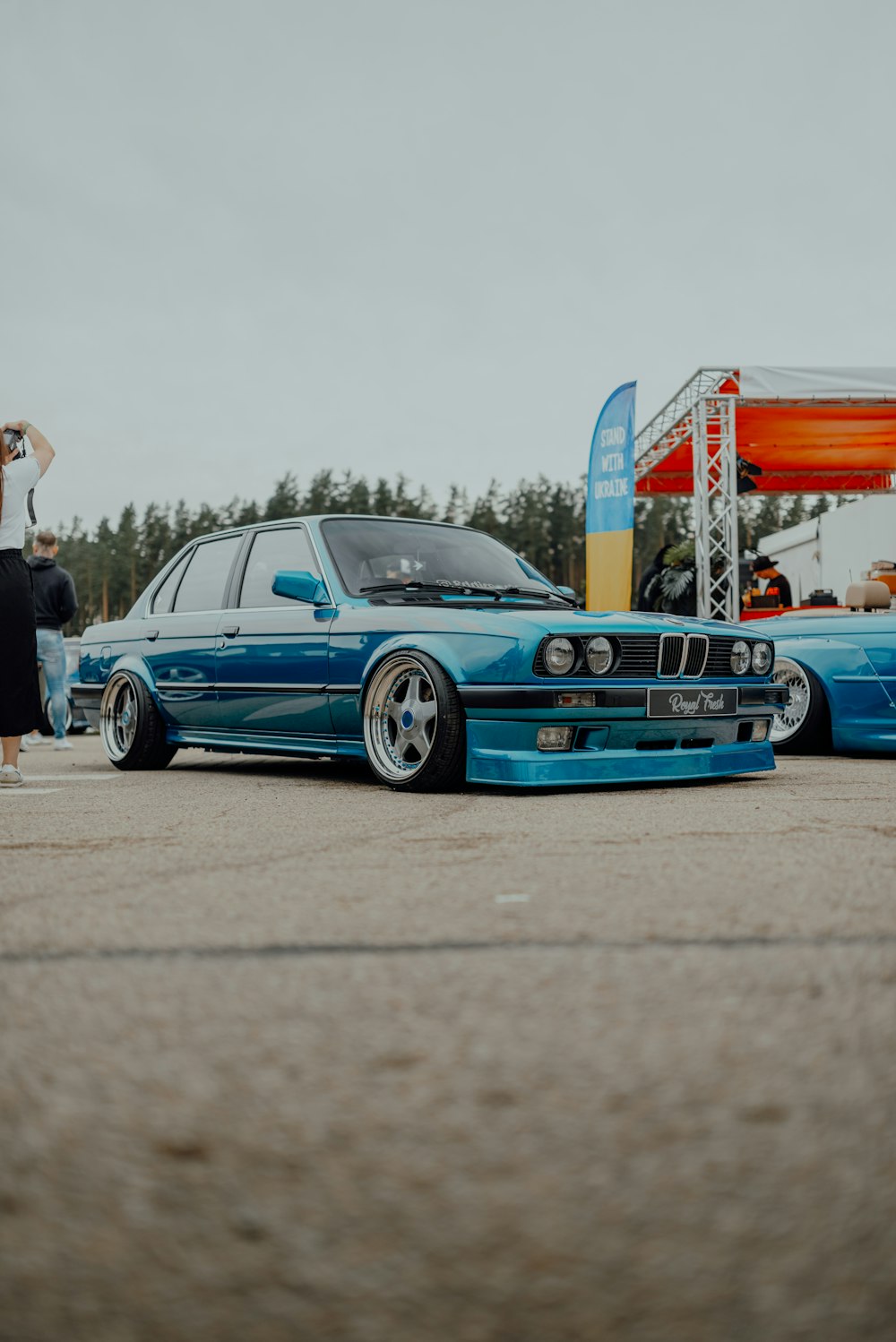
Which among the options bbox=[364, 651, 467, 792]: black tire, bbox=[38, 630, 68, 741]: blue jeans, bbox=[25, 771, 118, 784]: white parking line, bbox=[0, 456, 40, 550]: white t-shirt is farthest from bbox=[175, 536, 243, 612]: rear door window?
bbox=[38, 630, 68, 741]: blue jeans

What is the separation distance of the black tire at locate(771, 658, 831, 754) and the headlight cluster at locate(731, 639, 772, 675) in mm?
947

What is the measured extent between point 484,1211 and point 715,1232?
190 mm

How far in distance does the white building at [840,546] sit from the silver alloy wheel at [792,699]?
9288mm

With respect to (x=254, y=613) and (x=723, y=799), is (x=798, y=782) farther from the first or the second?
(x=254, y=613)

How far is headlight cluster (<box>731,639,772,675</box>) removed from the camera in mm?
5457

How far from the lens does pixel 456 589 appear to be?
5.77m

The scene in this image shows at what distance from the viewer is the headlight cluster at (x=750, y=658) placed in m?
5.46

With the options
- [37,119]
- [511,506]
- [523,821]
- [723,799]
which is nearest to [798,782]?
[723,799]

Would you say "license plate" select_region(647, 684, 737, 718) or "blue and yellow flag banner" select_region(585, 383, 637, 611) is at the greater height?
"blue and yellow flag banner" select_region(585, 383, 637, 611)

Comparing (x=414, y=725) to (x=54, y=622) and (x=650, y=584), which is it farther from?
(x=650, y=584)

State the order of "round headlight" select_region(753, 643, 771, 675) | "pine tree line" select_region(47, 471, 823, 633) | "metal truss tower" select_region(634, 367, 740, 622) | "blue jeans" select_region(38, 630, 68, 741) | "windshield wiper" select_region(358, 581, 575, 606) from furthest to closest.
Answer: "pine tree line" select_region(47, 471, 823, 633) < "metal truss tower" select_region(634, 367, 740, 622) < "blue jeans" select_region(38, 630, 68, 741) < "windshield wiper" select_region(358, 581, 575, 606) < "round headlight" select_region(753, 643, 771, 675)

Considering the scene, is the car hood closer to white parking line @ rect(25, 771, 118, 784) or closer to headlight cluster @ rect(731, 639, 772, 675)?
headlight cluster @ rect(731, 639, 772, 675)

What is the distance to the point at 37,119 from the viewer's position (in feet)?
43.0

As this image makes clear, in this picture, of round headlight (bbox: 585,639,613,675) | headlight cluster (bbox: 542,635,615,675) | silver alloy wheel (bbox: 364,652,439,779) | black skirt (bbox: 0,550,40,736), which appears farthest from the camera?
black skirt (bbox: 0,550,40,736)
